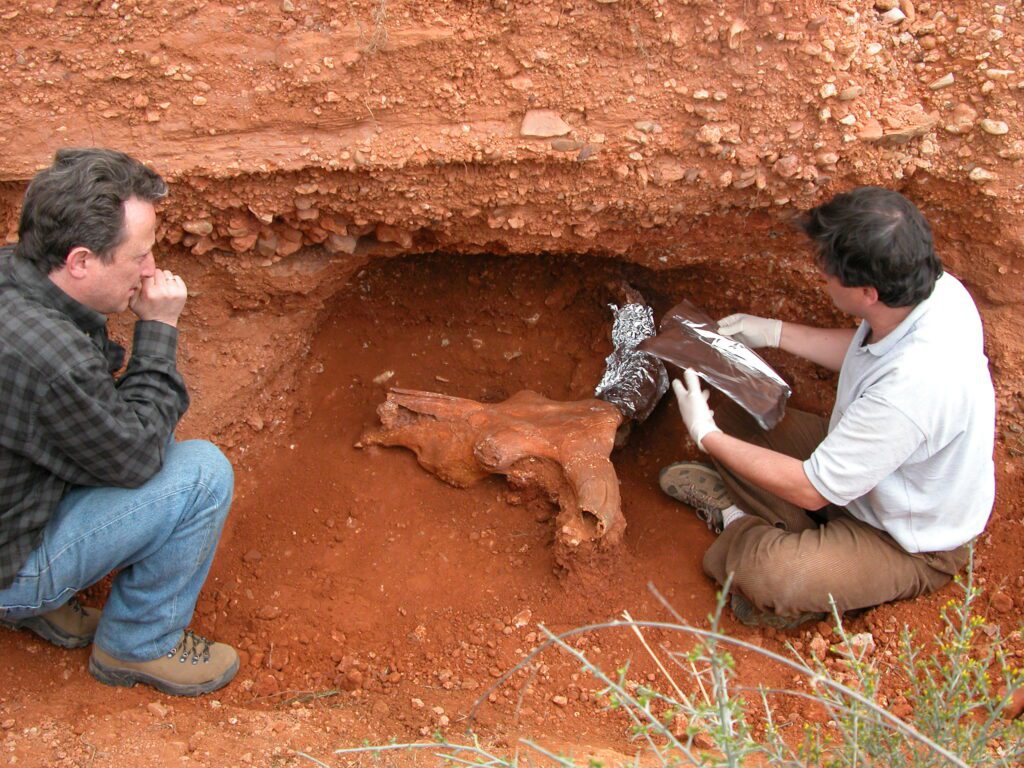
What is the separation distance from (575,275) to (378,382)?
1034mm

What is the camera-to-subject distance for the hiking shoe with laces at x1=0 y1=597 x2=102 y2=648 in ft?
8.65

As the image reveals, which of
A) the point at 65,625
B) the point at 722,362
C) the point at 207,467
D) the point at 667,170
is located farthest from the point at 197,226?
the point at 722,362

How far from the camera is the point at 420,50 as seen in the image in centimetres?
277

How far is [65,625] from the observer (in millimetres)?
2670

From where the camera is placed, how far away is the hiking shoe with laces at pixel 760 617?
3.02 m

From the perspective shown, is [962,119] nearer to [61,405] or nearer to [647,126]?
[647,126]

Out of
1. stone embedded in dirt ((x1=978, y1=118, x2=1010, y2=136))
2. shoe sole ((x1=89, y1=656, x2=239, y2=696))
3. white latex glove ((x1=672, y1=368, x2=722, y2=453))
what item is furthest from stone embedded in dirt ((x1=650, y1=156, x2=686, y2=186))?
shoe sole ((x1=89, y1=656, x2=239, y2=696))

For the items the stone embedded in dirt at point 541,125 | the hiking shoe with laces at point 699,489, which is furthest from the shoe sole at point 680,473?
the stone embedded in dirt at point 541,125

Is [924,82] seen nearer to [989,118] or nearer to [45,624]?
[989,118]

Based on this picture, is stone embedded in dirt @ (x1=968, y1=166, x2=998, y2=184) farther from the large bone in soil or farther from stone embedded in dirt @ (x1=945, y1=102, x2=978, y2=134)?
the large bone in soil

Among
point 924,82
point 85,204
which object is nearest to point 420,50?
point 85,204

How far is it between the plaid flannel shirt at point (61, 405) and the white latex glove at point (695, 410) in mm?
1720

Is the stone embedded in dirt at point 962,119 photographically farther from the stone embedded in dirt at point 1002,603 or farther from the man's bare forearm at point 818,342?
the stone embedded in dirt at point 1002,603

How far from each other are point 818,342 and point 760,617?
3.52 feet
